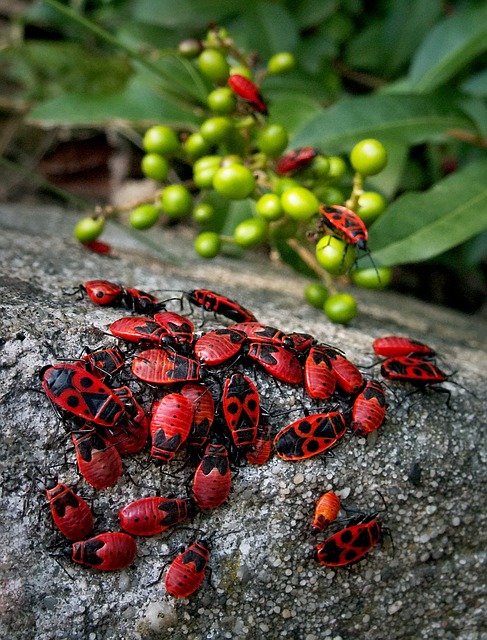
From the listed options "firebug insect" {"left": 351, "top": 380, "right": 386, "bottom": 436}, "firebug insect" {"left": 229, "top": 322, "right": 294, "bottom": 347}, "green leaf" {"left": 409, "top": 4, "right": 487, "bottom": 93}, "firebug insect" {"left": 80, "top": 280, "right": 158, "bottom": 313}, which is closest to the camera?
"firebug insect" {"left": 351, "top": 380, "right": 386, "bottom": 436}

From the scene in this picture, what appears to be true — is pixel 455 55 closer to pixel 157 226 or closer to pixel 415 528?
pixel 157 226

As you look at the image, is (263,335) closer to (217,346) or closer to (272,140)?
(217,346)

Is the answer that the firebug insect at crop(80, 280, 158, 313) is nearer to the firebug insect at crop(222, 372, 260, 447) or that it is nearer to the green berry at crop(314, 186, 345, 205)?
the firebug insect at crop(222, 372, 260, 447)

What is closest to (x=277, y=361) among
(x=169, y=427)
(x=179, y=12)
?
Result: (x=169, y=427)

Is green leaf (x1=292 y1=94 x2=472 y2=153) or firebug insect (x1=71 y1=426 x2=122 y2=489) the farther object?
green leaf (x1=292 y1=94 x2=472 y2=153)

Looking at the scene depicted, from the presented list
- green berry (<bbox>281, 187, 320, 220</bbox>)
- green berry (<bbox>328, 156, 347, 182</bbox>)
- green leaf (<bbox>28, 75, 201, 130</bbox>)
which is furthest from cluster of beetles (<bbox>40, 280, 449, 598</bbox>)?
green leaf (<bbox>28, 75, 201, 130</bbox>)

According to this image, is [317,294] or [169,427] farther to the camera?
[317,294]

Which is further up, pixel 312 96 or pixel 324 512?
pixel 312 96
